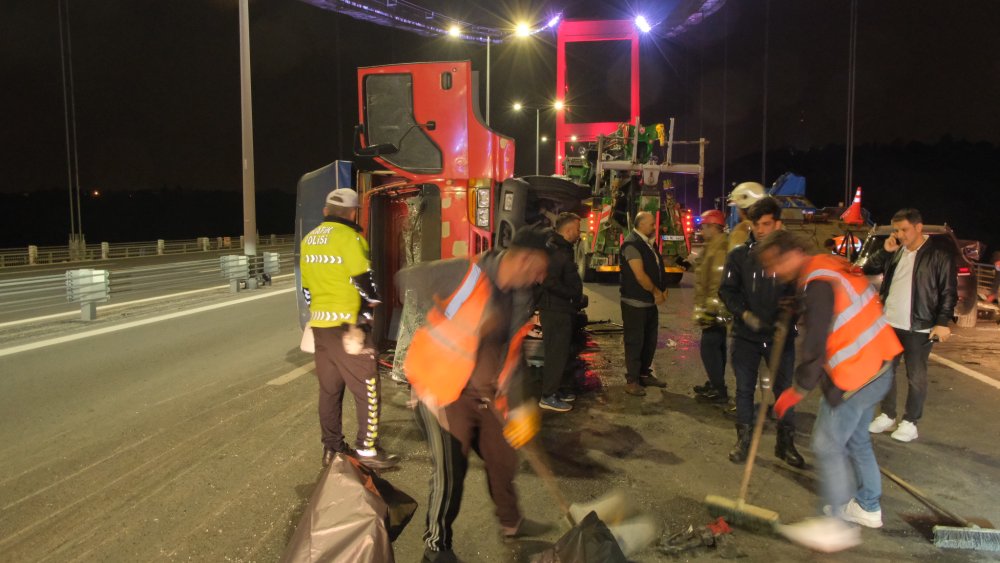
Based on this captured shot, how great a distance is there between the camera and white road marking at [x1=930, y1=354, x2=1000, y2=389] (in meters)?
6.48

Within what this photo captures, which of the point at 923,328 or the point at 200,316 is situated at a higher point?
the point at 923,328

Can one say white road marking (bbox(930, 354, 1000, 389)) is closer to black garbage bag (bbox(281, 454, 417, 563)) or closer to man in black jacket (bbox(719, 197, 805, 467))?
man in black jacket (bbox(719, 197, 805, 467))

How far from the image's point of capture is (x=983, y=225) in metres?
24.9

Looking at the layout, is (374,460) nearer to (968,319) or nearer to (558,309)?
(558,309)

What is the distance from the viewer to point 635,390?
604cm

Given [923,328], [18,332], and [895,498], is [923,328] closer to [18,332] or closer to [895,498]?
[895,498]

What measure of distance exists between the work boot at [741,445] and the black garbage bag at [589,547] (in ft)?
7.27

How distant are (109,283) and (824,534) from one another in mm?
11398

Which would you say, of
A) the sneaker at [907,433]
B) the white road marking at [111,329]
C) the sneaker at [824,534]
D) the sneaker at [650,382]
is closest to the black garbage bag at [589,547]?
the sneaker at [824,534]

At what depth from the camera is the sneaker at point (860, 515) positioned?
11.2ft

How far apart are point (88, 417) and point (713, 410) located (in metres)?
5.47

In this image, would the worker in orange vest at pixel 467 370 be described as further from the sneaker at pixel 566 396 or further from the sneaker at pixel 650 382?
the sneaker at pixel 650 382

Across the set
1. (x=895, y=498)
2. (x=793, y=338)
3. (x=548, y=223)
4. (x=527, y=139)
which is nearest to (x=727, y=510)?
(x=895, y=498)

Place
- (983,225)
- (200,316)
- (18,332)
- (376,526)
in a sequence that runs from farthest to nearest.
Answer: (983,225) < (200,316) < (18,332) < (376,526)
